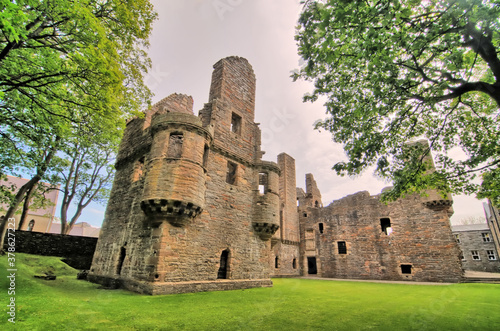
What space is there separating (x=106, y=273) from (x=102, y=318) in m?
7.38

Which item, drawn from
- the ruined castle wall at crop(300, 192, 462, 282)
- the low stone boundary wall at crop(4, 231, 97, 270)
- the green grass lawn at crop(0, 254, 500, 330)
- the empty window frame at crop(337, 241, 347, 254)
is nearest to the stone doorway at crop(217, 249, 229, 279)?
the green grass lawn at crop(0, 254, 500, 330)

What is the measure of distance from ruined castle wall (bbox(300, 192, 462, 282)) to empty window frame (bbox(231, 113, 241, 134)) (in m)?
16.1

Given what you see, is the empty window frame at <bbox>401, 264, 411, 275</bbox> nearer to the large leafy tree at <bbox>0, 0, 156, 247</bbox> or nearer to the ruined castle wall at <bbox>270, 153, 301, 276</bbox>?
the ruined castle wall at <bbox>270, 153, 301, 276</bbox>

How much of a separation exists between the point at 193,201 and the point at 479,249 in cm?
4335

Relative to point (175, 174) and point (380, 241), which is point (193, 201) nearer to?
point (175, 174)

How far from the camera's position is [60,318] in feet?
15.8

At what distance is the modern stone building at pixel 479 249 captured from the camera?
31.5 meters

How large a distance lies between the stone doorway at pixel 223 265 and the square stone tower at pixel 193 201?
0.17 feet

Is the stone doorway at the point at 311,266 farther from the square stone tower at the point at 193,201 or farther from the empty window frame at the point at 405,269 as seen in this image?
the square stone tower at the point at 193,201

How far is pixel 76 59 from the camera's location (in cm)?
609

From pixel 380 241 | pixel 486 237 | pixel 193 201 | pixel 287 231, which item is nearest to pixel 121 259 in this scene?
pixel 193 201

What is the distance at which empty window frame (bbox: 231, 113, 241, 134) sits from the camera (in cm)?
1468

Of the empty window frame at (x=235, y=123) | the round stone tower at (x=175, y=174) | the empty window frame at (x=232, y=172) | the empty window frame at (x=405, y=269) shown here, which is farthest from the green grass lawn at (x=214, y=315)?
the empty window frame at (x=405, y=269)

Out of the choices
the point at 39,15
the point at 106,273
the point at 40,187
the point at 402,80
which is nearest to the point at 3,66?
the point at 39,15
